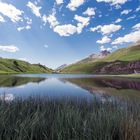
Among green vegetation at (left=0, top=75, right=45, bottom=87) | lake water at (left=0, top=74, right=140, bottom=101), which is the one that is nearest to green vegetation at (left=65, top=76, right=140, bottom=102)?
lake water at (left=0, top=74, right=140, bottom=101)

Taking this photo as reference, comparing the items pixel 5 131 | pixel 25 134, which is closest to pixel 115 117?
pixel 25 134

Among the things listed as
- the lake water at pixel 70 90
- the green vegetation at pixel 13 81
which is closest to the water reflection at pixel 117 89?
the lake water at pixel 70 90

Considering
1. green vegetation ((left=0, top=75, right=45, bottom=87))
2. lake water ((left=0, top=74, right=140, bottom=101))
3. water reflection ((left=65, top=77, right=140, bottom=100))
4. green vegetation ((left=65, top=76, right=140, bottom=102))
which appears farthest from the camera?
green vegetation ((left=0, top=75, right=45, bottom=87))

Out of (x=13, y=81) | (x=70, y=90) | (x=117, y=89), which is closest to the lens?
(x=70, y=90)

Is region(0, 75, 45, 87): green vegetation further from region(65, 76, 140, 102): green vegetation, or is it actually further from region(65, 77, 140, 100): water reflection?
region(65, 77, 140, 100): water reflection

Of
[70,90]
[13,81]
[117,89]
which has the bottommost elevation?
[117,89]

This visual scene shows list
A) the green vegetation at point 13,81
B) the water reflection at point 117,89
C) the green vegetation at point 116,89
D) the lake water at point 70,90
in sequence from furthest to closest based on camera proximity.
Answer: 1. the green vegetation at point 13,81
2. the water reflection at point 117,89
3. the green vegetation at point 116,89
4. the lake water at point 70,90

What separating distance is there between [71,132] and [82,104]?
519cm

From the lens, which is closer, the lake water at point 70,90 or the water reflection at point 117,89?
the lake water at point 70,90

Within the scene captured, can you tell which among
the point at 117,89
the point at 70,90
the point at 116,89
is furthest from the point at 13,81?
the point at 117,89

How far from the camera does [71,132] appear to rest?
6832mm

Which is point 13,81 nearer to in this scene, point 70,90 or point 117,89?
point 70,90

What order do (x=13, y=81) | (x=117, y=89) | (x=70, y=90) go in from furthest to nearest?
(x=13, y=81), (x=117, y=89), (x=70, y=90)

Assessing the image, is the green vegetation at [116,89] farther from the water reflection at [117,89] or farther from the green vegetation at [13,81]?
the green vegetation at [13,81]
